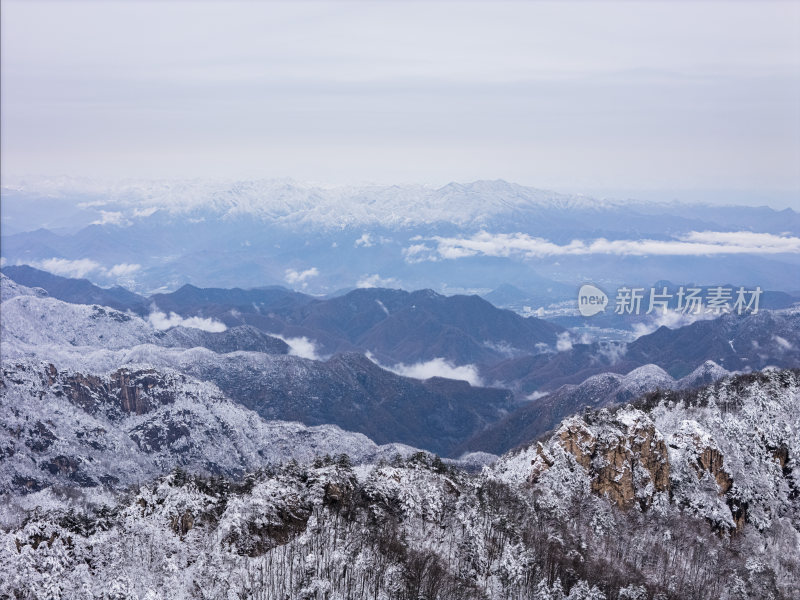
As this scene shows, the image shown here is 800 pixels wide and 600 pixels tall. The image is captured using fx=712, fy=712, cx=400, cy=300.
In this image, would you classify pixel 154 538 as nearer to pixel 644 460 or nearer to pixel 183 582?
pixel 183 582

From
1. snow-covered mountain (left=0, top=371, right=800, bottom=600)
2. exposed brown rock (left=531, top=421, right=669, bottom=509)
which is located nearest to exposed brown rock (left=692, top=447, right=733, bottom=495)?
snow-covered mountain (left=0, top=371, right=800, bottom=600)

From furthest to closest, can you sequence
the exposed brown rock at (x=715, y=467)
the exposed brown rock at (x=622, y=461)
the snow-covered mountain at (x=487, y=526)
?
1. the exposed brown rock at (x=715, y=467)
2. the exposed brown rock at (x=622, y=461)
3. the snow-covered mountain at (x=487, y=526)

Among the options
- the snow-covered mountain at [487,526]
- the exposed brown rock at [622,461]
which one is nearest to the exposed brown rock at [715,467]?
the snow-covered mountain at [487,526]

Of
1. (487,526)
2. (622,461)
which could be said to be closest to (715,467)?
(622,461)

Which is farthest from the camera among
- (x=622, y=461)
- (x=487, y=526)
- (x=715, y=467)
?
(x=715, y=467)

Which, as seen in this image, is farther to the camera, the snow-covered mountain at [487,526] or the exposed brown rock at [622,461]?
the exposed brown rock at [622,461]

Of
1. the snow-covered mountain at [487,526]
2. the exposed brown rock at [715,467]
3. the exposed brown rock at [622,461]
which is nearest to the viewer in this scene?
the snow-covered mountain at [487,526]

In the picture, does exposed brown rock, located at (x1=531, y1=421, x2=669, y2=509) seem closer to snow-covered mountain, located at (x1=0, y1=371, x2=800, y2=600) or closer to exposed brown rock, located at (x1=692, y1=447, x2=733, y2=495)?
snow-covered mountain, located at (x1=0, y1=371, x2=800, y2=600)

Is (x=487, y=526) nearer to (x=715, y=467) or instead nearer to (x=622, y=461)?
(x=622, y=461)

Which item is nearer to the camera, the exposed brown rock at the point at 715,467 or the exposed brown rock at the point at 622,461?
the exposed brown rock at the point at 622,461

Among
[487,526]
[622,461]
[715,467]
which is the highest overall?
[622,461]

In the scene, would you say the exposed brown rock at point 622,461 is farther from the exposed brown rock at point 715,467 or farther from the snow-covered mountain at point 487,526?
the exposed brown rock at point 715,467

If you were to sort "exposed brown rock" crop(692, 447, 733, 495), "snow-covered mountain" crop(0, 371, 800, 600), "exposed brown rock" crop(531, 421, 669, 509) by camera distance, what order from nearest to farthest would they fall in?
"snow-covered mountain" crop(0, 371, 800, 600), "exposed brown rock" crop(531, 421, 669, 509), "exposed brown rock" crop(692, 447, 733, 495)

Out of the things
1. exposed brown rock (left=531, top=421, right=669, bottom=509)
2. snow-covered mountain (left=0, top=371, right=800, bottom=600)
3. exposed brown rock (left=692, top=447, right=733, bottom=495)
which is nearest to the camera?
snow-covered mountain (left=0, top=371, right=800, bottom=600)
